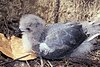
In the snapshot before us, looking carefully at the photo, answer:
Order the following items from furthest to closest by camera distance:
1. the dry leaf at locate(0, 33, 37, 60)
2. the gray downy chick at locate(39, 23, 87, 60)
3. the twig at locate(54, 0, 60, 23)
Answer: the twig at locate(54, 0, 60, 23), the dry leaf at locate(0, 33, 37, 60), the gray downy chick at locate(39, 23, 87, 60)

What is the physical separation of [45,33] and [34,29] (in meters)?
0.10

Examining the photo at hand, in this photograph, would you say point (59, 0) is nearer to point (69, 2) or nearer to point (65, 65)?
point (69, 2)

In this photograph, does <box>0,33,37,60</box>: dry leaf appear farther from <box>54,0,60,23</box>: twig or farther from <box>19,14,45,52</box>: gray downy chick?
<box>54,0,60,23</box>: twig

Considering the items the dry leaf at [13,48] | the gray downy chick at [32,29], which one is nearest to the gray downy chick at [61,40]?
the gray downy chick at [32,29]

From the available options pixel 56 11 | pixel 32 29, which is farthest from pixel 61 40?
pixel 56 11

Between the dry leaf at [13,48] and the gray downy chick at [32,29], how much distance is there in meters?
0.11

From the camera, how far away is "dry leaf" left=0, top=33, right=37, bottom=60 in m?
3.24

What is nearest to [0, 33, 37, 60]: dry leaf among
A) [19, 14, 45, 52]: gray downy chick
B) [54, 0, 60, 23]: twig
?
[19, 14, 45, 52]: gray downy chick

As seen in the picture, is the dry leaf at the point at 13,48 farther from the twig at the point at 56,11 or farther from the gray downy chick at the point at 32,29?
the twig at the point at 56,11

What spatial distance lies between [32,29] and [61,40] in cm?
25

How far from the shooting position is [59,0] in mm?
3430

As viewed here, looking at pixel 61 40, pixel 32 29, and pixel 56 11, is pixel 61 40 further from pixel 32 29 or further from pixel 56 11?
pixel 56 11

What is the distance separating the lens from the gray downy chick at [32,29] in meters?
3.15

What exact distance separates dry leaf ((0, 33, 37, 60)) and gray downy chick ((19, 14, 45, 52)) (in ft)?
0.35
